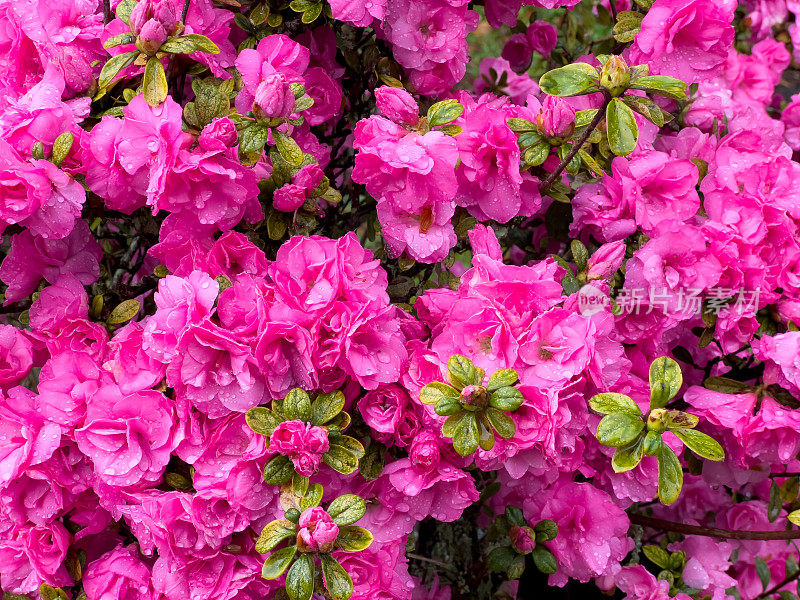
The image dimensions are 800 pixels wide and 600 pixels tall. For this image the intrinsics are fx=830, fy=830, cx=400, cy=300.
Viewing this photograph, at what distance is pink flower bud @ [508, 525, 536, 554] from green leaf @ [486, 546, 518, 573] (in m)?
0.03

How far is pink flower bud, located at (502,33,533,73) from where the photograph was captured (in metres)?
1.96

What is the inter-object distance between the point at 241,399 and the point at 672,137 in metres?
0.94

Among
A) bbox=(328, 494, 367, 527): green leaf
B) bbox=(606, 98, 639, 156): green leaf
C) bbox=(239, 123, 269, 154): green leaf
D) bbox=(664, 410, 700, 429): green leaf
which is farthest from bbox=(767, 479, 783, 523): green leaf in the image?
bbox=(239, 123, 269, 154): green leaf

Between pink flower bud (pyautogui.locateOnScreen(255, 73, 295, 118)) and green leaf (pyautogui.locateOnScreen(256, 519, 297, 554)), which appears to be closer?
green leaf (pyautogui.locateOnScreen(256, 519, 297, 554))

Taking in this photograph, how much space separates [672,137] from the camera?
156cm

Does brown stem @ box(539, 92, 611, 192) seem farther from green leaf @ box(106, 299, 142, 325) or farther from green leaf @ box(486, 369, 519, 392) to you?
green leaf @ box(106, 299, 142, 325)

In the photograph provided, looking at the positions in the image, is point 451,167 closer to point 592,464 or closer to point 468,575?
point 592,464

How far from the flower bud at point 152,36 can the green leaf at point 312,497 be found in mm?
669

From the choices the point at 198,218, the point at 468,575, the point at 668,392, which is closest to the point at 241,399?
the point at 198,218

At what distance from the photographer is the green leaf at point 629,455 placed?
45.1 inches

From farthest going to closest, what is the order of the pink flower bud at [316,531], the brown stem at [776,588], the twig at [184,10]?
the brown stem at [776,588] → the twig at [184,10] → the pink flower bud at [316,531]

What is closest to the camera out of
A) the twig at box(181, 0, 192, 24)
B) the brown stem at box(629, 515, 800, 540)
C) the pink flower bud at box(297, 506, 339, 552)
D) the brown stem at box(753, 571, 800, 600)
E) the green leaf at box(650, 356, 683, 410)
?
the pink flower bud at box(297, 506, 339, 552)

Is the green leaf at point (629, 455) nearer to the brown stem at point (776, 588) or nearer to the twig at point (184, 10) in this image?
the twig at point (184, 10)

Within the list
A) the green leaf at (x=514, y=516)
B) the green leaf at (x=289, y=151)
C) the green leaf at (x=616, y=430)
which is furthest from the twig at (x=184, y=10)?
the green leaf at (x=514, y=516)
